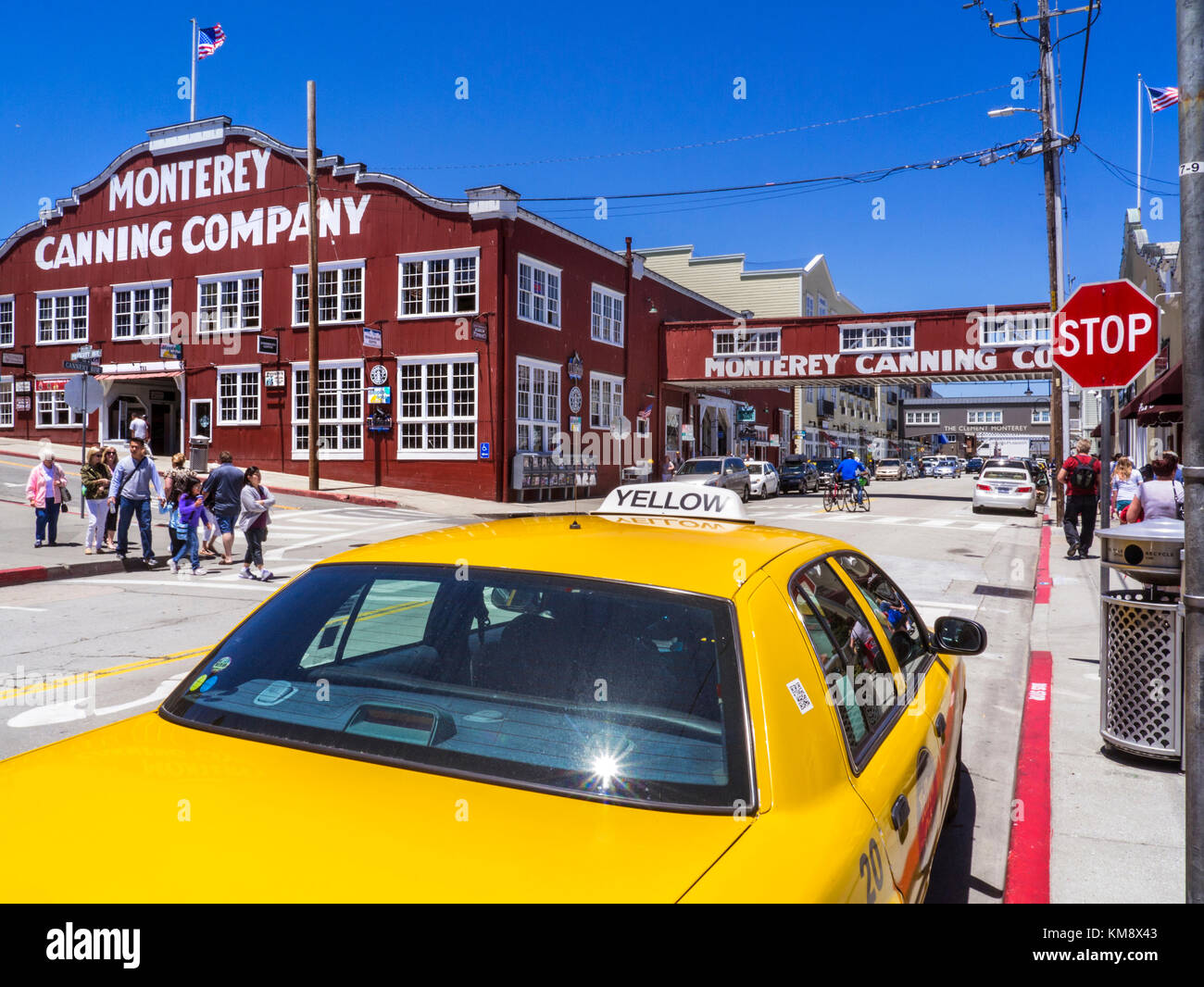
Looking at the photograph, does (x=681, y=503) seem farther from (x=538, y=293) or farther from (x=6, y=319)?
(x=6, y=319)

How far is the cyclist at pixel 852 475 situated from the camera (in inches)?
1052

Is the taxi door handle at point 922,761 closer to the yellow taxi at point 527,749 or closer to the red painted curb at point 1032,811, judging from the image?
the yellow taxi at point 527,749

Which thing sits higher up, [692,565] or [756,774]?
[692,565]

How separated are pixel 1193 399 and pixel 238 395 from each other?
3243cm

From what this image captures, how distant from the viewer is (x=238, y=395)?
31797 mm

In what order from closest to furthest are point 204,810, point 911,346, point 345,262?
point 204,810, point 345,262, point 911,346

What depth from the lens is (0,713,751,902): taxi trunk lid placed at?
167 cm

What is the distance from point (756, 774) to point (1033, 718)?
518cm

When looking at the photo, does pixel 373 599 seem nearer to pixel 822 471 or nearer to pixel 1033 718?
pixel 1033 718

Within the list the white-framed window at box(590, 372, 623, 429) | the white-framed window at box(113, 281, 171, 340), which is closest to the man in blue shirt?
the white-framed window at box(590, 372, 623, 429)
